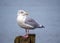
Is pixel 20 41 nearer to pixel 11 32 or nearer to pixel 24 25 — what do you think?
pixel 24 25

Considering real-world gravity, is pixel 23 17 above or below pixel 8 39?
above

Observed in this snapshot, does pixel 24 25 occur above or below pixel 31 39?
above

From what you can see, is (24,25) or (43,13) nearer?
(24,25)

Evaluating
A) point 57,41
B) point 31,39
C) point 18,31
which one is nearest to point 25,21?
point 31,39

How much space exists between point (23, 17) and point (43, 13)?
593 mm

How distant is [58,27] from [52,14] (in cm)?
17

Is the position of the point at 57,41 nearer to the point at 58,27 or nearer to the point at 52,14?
the point at 58,27

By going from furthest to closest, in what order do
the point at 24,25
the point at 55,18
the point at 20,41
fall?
the point at 55,18 → the point at 24,25 → the point at 20,41

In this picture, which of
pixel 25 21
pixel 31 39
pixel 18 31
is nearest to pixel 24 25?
pixel 25 21

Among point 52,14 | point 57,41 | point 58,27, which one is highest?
point 52,14

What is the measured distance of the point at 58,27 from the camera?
86.1 inches

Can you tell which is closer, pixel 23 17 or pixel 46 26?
pixel 23 17

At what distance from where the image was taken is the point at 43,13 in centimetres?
219

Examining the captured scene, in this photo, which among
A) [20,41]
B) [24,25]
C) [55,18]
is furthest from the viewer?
[55,18]
